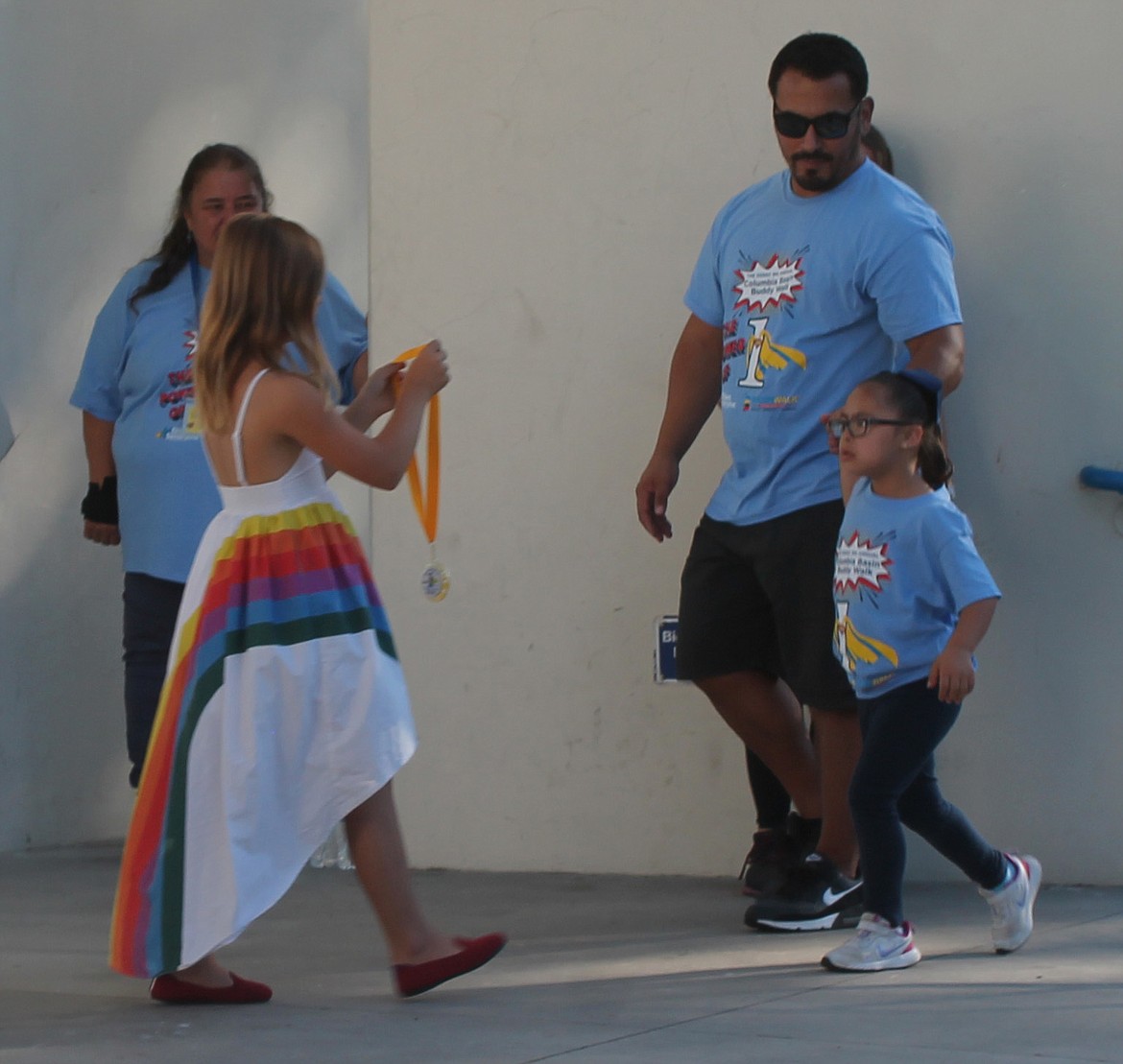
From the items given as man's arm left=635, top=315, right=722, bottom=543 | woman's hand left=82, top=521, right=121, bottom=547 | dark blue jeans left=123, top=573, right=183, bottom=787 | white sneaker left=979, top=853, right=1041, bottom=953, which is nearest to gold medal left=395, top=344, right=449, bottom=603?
man's arm left=635, top=315, right=722, bottom=543

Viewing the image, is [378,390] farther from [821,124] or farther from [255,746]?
[821,124]

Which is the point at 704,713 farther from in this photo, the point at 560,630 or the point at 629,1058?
the point at 629,1058

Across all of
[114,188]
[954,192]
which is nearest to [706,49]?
[954,192]

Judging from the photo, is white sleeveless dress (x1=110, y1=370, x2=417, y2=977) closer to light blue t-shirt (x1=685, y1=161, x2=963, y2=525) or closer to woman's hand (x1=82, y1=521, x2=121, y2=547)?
light blue t-shirt (x1=685, y1=161, x2=963, y2=525)

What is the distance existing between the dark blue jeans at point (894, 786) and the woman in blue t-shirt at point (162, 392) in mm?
1764

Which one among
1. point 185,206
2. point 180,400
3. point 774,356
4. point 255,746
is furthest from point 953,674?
point 185,206

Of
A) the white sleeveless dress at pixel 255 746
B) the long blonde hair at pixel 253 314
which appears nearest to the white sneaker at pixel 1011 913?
the white sleeveless dress at pixel 255 746

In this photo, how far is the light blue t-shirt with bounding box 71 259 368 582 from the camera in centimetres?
459

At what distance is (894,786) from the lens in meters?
3.56

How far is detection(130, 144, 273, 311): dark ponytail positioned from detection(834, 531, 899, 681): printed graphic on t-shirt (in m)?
1.90

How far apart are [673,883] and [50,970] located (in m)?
1.66

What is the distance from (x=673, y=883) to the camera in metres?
4.76

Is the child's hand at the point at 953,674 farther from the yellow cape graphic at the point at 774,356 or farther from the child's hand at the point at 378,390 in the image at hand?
the child's hand at the point at 378,390

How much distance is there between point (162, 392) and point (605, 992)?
Result: 203cm
